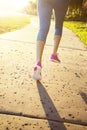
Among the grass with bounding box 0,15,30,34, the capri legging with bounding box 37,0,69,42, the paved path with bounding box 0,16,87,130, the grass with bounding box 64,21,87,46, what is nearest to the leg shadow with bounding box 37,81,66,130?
the paved path with bounding box 0,16,87,130

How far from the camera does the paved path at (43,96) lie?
3057 millimetres

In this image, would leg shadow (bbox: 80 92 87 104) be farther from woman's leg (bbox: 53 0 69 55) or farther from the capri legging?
woman's leg (bbox: 53 0 69 55)

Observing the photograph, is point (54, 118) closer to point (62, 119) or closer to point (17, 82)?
point (62, 119)

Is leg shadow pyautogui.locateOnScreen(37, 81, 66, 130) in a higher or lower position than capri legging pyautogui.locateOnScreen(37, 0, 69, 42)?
lower

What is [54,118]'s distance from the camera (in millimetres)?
3182

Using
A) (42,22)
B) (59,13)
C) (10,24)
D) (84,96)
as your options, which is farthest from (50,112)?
(10,24)

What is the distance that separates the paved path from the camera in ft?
10.0

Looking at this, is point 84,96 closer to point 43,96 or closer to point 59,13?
point 43,96

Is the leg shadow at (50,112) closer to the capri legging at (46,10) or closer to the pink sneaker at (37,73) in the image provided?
the pink sneaker at (37,73)

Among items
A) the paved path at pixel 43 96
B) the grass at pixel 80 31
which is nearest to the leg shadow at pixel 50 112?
the paved path at pixel 43 96

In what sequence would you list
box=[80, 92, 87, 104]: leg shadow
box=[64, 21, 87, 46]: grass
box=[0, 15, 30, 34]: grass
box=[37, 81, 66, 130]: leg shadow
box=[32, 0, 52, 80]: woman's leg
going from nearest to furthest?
box=[37, 81, 66, 130]: leg shadow
box=[80, 92, 87, 104]: leg shadow
box=[32, 0, 52, 80]: woman's leg
box=[64, 21, 87, 46]: grass
box=[0, 15, 30, 34]: grass

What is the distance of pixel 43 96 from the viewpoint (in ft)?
12.5

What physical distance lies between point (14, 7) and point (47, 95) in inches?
5455

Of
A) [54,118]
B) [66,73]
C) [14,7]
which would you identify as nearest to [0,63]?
[66,73]
